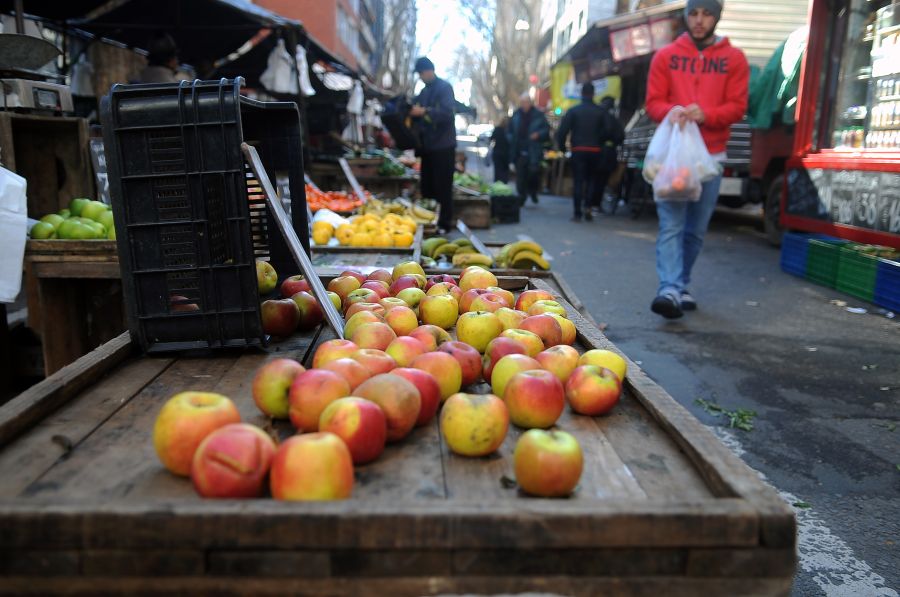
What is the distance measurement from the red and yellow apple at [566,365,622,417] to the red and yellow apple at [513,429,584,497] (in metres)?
0.42

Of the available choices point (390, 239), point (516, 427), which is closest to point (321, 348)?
point (516, 427)

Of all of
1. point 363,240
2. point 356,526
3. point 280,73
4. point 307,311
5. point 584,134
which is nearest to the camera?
point 356,526

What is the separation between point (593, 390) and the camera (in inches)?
73.3

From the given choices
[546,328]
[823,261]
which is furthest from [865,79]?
[546,328]

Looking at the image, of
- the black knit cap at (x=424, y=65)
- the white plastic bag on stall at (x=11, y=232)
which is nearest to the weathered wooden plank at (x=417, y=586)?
the white plastic bag on stall at (x=11, y=232)

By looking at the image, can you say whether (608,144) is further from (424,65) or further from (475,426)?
(475,426)

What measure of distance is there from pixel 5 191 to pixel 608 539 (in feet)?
12.2

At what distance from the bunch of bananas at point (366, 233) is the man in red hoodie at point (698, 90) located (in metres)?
2.37

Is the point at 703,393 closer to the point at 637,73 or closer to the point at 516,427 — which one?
the point at 516,427

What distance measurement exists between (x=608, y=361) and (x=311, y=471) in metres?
1.07

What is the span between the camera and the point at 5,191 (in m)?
3.63

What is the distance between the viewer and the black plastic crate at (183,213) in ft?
6.86

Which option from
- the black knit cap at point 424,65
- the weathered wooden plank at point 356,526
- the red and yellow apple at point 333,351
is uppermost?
the black knit cap at point 424,65

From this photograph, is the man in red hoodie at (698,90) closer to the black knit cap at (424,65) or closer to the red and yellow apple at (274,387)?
the black knit cap at (424,65)
